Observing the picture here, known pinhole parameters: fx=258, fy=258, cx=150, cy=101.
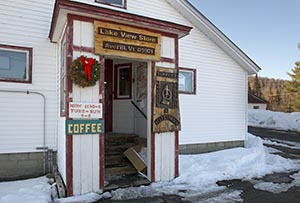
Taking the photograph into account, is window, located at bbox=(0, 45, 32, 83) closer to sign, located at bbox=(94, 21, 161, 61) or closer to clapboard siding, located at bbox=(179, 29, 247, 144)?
sign, located at bbox=(94, 21, 161, 61)

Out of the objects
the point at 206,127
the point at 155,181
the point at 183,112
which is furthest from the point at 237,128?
the point at 155,181

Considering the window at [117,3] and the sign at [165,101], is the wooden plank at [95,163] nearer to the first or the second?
the sign at [165,101]

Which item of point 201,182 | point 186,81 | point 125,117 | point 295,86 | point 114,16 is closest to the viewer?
point 114,16

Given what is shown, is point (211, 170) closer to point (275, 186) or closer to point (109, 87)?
point (275, 186)

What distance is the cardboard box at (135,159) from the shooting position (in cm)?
686

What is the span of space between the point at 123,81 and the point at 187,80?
7.55 feet

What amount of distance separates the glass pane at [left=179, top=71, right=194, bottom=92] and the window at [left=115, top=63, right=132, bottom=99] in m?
1.80

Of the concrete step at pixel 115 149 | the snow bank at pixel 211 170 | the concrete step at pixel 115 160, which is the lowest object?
the snow bank at pixel 211 170

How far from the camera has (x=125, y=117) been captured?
909 cm

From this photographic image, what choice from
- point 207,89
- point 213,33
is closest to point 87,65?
point 207,89

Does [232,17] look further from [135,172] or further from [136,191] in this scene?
[136,191]

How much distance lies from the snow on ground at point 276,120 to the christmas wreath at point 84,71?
63.6 ft

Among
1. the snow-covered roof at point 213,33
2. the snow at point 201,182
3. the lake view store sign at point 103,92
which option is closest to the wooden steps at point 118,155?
the snow at point 201,182

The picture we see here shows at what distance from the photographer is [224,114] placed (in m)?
10.1
